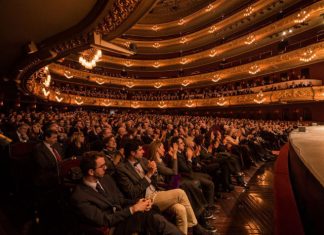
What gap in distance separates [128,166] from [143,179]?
228 mm

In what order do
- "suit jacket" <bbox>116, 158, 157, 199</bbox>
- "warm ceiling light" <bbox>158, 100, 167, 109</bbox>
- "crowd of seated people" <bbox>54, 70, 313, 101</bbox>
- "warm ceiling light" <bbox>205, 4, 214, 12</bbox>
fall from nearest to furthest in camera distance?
"suit jacket" <bbox>116, 158, 157, 199</bbox>, "crowd of seated people" <bbox>54, 70, 313, 101</bbox>, "warm ceiling light" <bbox>205, 4, 214, 12</bbox>, "warm ceiling light" <bbox>158, 100, 167, 109</bbox>

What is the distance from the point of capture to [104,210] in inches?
83.6

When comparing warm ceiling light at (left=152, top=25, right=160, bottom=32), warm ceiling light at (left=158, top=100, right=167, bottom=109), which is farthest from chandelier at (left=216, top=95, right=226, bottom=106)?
warm ceiling light at (left=152, top=25, right=160, bottom=32)

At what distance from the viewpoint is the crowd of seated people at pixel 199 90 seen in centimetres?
1756

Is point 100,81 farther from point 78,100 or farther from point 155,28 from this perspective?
point 155,28

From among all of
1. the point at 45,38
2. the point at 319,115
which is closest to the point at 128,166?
the point at 45,38

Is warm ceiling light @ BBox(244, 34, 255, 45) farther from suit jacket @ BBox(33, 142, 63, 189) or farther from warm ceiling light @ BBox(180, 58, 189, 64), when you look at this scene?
suit jacket @ BBox(33, 142, 63, 189)

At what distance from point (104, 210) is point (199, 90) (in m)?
25.7

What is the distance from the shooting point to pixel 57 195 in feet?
8.48

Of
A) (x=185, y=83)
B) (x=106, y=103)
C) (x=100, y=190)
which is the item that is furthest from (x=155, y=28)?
(x=100, y=190)

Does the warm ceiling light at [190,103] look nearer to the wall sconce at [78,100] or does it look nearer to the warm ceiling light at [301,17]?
the wall sconce at [78,100]

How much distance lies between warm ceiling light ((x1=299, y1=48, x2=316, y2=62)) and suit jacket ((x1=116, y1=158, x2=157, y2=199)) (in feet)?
55.0

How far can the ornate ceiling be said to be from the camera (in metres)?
4.72

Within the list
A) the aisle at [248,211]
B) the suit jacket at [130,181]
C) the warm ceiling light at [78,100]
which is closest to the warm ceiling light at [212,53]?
the warm ceiling light at [78,100]
